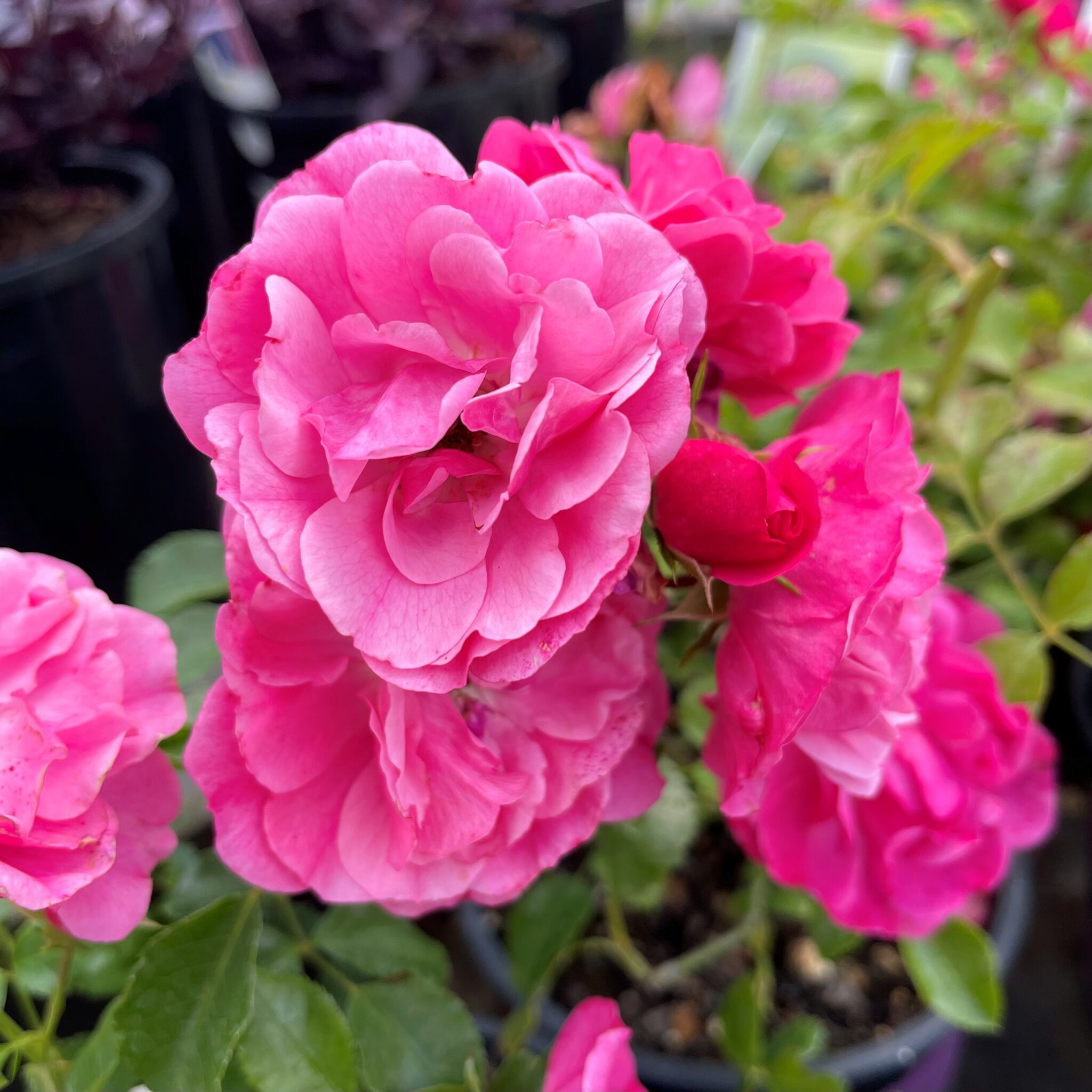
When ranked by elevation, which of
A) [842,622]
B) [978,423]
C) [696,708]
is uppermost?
[842,622]

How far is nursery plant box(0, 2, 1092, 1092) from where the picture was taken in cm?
22

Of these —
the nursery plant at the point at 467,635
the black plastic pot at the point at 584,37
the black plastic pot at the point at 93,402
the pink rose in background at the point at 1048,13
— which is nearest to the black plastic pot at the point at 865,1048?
the nursery plant at the point at 467,635

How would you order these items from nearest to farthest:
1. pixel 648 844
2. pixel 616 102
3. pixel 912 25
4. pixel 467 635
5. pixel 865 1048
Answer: pixel 467 635, pixel 648 844, pixel 865 1048, pixel 912 25, pixel 616 102

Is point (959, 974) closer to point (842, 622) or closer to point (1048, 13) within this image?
point (842, 622)

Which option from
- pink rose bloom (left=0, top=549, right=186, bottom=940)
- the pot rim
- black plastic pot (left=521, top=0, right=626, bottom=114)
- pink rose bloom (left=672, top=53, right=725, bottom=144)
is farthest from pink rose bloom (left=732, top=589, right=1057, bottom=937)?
black plastic pot (left=521, top=0, right=626, bottom=114)

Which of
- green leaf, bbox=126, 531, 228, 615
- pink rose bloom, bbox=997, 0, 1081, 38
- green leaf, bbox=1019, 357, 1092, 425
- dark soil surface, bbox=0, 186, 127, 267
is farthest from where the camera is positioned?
dark soil surface, bbox=0, 186, 127, 267

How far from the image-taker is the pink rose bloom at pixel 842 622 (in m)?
0.23

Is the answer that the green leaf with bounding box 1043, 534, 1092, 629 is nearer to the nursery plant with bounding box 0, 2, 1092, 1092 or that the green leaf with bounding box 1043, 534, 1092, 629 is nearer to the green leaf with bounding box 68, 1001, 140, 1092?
the nursery plant with bounding box 0, 2, 1092, 1092

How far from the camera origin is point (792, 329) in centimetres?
29

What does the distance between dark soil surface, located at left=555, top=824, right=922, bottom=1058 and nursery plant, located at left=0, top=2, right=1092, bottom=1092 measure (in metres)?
0.21

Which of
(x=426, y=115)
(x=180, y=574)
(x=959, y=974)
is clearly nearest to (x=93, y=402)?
(x=180, y=574)

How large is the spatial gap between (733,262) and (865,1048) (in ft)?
1.66

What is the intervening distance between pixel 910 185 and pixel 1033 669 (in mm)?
246

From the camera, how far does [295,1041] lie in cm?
31
